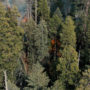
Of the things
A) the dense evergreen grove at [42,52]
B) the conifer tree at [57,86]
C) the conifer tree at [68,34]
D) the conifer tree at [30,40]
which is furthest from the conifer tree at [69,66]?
the conifer tree at [30,40]

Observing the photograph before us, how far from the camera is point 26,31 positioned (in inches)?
950

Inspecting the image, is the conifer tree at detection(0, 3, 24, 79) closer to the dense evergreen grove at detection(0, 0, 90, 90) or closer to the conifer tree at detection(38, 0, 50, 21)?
the dense evergreen grove at detection(0, 0, 90, 90)

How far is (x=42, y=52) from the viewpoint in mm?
23578

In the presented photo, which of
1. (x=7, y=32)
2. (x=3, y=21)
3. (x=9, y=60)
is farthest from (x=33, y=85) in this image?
(x=3, y=21)

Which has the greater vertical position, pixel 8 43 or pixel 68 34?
pixel 68 34

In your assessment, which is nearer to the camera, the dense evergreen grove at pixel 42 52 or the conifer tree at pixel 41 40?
the dense evergreen grove at pixel 42 52

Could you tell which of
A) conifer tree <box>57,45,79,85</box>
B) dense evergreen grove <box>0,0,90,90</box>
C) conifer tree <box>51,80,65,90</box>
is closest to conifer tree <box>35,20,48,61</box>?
dense evergreen grove <box>0,0,90,90</box>

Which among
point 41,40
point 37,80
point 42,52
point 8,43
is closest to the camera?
point 8,43

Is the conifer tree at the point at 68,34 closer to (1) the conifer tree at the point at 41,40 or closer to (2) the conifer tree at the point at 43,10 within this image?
(1) the conifer tree at the point at 41,40

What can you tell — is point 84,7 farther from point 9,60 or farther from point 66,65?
point 9,60

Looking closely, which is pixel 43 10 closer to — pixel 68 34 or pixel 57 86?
pixel 68 34

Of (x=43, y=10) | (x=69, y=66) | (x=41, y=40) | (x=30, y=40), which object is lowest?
(x=69, y=66)

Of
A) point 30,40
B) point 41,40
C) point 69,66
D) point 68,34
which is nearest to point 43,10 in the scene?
point 30,40

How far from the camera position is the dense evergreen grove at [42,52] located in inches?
653
